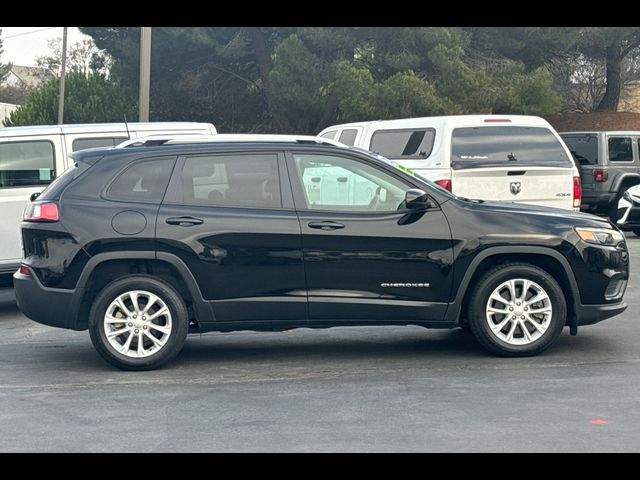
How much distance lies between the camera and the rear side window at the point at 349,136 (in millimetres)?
16641

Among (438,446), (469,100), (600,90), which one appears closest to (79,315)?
(438,446)

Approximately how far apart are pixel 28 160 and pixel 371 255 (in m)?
5.03

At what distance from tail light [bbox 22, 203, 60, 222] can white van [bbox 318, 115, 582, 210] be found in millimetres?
6725

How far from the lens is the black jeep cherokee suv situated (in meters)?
8.25

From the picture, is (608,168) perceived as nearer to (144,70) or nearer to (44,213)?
(144,70)

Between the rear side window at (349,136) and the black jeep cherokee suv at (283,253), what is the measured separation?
808 cm

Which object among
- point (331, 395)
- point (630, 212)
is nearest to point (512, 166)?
point (630, 212)

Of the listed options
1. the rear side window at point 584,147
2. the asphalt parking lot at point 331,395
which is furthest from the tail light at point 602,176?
the asphalt parking lot at point 331,395

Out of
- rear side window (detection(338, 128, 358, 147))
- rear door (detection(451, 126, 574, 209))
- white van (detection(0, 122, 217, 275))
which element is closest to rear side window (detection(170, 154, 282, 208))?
white van (detection(0, 122, 217, 275))

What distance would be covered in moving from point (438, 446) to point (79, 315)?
11.6 feet

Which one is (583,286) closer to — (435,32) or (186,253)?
(186,253)

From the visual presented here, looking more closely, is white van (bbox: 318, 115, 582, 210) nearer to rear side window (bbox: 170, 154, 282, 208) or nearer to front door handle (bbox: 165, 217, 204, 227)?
rear side window (bbox: 170, 154, 282, 208)

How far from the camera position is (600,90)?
146 ft
